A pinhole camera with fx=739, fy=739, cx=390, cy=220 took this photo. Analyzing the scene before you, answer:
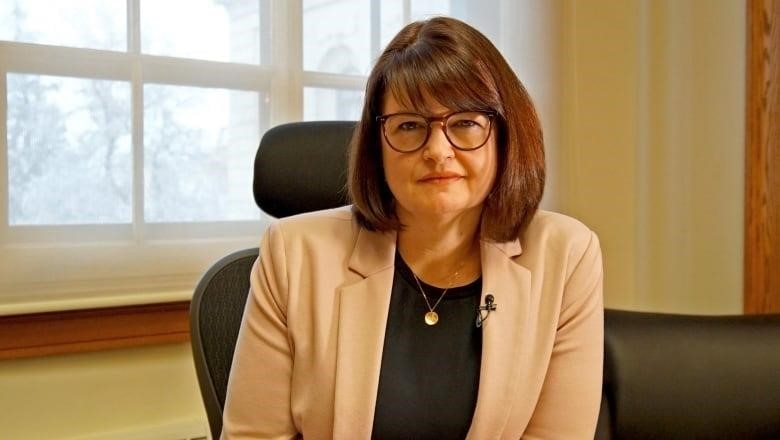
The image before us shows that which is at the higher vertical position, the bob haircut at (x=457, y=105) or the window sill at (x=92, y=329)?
the bob haircut at (x=457, y=105)

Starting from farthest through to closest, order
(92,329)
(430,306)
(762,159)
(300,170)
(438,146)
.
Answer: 1. (762,159)
2. (92,329)
3. (300,170)
4. (430,306)
5. (438,146)

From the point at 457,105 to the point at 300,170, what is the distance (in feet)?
1.40

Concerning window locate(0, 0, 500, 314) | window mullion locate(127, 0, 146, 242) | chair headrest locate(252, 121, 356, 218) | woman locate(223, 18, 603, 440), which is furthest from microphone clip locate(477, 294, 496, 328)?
window mullion locate(127, 0, 146, 242)

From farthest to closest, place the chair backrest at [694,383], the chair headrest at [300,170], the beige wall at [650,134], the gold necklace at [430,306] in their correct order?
the beige wall at [650,134] → the chair headrest at [300,170] → the chair backrest at [694,383] → the gold necklace at [430,306]

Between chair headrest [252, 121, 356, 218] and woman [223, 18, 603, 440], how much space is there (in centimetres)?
19

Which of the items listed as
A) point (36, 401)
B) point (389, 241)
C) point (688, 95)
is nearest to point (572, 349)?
point (389, 241)

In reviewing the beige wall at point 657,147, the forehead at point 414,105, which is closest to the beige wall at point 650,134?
the beige wall at point 657,147

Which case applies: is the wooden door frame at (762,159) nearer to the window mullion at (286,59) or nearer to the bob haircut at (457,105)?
the bob haircut at (457,105)

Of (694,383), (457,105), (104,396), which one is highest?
(457,105)

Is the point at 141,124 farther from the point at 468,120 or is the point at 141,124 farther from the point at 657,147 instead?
the point at 657,147

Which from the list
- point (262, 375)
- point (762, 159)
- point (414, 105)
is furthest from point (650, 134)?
point (262, 375)

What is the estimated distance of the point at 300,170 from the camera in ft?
4.53

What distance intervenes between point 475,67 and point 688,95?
135cm

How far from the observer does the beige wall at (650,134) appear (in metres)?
2.09
